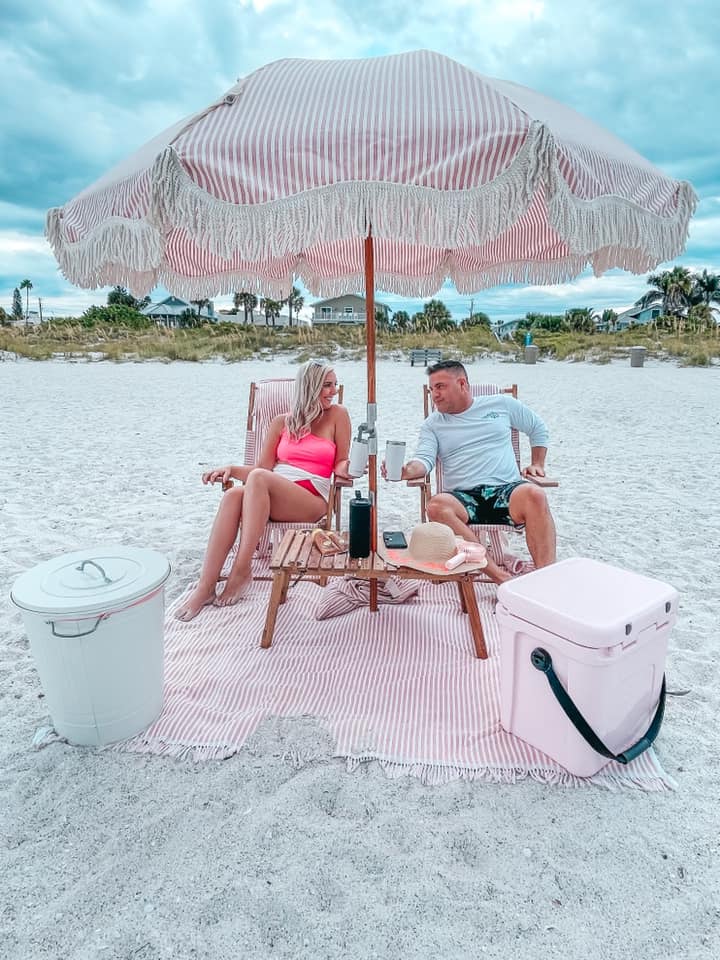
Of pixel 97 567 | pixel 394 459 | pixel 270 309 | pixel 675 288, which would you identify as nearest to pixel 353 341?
pixel 394 459

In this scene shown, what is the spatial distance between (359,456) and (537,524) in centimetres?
108

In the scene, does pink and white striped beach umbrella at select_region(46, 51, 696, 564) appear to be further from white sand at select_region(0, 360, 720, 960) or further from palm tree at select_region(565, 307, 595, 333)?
palm tree at select_region(565, 307, 595, 333)

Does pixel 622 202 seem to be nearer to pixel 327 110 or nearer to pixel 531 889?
pixel 327 110

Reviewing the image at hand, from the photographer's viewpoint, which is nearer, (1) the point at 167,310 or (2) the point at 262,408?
(2) the point at 262,408

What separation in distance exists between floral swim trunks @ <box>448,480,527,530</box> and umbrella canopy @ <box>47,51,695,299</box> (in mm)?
1450

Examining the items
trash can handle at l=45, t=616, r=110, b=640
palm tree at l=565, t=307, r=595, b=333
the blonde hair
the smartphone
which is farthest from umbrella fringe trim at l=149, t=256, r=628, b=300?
palm tree at l=565, t=307, r=595, b=333

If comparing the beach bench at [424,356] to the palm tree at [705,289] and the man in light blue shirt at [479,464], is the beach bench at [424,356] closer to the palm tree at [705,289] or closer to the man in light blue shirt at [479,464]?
the man in light blue shirt at [479,464]

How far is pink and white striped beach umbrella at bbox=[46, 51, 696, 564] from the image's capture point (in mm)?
1573

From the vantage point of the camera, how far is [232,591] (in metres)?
2.80

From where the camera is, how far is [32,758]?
1779 millimetres

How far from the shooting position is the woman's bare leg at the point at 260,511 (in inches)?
108

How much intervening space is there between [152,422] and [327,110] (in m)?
7.41

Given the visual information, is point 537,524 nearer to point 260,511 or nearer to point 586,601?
point 586,601

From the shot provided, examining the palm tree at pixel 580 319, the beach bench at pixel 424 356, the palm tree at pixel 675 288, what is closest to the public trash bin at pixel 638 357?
the beach bench at pixel 424 356
